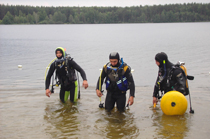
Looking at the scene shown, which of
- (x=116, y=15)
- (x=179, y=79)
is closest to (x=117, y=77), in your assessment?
(x=179, y=79)

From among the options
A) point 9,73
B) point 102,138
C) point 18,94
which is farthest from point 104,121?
point 9,73

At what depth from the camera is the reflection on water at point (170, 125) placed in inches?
237

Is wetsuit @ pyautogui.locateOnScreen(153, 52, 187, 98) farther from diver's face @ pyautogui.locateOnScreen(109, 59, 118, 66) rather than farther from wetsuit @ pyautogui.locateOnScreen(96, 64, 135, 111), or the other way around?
diver's face @ pyautogui.locateOnScreen(109, 59, 118, 66)

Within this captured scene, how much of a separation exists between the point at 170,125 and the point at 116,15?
174167 millimetres

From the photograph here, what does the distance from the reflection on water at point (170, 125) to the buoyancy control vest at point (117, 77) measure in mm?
1170

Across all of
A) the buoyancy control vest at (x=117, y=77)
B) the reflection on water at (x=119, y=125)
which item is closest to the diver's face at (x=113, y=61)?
the buoyancy control vest at (x=117, y=77)

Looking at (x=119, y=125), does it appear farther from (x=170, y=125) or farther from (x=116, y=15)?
(x=116, y=15)

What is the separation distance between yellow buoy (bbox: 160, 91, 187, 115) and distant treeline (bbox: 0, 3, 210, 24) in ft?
541

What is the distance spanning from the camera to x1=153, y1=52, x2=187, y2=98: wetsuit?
6.82 metres

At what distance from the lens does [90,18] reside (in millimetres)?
175875

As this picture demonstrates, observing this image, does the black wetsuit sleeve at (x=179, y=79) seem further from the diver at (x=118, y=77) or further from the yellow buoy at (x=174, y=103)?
the diver at (x=118, y=77)


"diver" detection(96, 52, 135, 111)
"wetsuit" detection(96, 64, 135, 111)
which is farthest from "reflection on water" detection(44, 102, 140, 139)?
"diver" detection(96, 52, 135, 111)

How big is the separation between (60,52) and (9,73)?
830 cm

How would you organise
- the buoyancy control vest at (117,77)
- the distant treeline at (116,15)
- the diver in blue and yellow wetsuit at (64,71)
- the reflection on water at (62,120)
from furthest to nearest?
the distant treeline at (116,15) → the diver in blue and yellow wetsuit at (64,71) → the buoyancy control vest at (117,77) → the reflection on water at (62,120)
